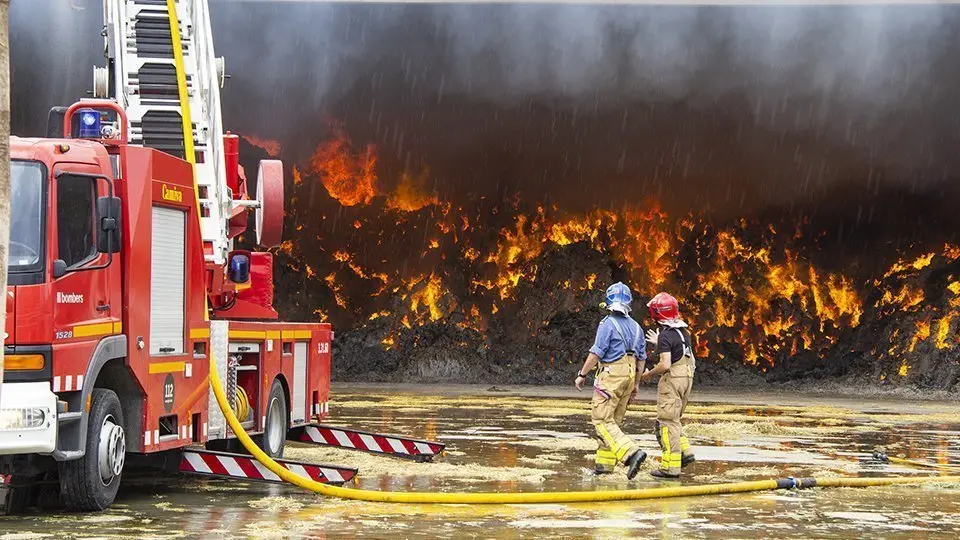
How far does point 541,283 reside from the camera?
32438 millimetres

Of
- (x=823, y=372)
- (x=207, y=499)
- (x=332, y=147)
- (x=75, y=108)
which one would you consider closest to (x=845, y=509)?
(x=207, y=499)

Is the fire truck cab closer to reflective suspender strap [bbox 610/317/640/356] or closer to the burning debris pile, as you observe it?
reflective suspender strap [bbox 610/317/640/356]

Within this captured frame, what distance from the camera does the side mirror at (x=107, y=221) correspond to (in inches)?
320

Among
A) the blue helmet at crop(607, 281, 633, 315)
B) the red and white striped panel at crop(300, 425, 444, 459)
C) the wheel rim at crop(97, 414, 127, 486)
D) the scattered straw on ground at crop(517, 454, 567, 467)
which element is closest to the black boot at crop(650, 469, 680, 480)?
the scattered straw on ground at crop(517, 454, 567, 467)

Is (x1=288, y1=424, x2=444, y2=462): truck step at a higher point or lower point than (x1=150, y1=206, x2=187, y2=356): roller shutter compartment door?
lower

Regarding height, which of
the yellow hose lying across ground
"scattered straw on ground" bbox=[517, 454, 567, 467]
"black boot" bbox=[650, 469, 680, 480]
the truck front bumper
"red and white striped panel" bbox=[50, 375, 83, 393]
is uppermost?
"red and white striped panel" bbox=[50, 375, 83, 393]

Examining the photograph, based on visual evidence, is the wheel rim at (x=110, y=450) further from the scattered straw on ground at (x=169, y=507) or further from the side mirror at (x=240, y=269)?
the side mirror at (x=240, y=269)

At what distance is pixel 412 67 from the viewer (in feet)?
103

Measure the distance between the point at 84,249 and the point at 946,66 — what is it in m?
24.6

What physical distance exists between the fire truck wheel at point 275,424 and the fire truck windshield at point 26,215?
3552mm

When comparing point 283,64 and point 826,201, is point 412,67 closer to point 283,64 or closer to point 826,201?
point 283,64

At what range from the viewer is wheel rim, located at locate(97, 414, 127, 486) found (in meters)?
8.55

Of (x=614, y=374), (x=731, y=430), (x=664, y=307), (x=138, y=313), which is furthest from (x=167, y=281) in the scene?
(x=731, y=430)

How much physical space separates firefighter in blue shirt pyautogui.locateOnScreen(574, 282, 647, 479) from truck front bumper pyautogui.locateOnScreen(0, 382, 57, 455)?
447cm
